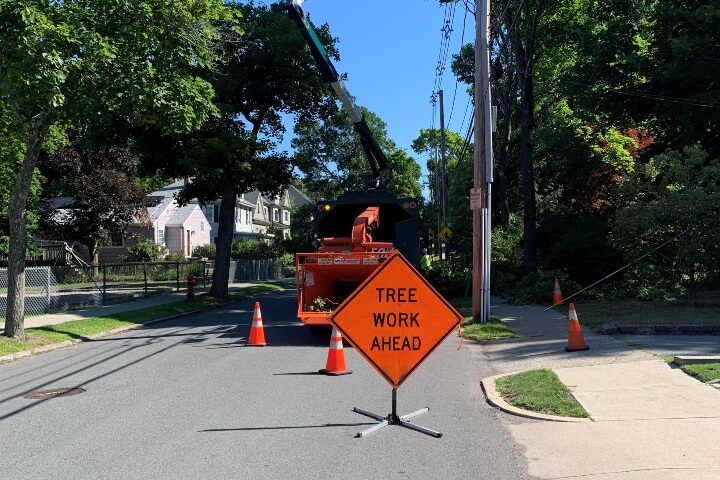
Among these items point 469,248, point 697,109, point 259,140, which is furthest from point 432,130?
point 697,109

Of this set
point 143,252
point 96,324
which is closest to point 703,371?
point 96,324

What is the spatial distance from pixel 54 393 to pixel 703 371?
27.3 ft

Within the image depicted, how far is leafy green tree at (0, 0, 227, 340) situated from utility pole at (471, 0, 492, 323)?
579 centimetres

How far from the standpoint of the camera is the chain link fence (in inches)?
737

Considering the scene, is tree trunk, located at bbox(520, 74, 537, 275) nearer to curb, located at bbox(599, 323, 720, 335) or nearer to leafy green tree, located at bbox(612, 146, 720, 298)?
leafy green tree, located at bbox(612, 146, 720, 298)

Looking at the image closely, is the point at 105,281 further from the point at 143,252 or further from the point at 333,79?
the point at 143,252

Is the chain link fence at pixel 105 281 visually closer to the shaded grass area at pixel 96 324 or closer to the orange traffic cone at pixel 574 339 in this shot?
the shaded grass area at pixel 96 324

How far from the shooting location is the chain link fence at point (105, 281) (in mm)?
18730

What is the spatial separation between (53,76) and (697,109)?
16.1m

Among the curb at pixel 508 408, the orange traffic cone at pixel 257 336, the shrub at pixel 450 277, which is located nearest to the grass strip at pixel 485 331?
the orange traffic cone at pixel 257 336

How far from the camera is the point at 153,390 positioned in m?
8.45

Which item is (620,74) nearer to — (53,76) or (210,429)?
(53,76)

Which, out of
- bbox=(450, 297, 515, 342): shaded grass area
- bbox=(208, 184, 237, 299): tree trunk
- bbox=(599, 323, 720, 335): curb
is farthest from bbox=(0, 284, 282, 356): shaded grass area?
bbox=(599, 323, 720, 335): curb

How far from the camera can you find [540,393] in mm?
7465
